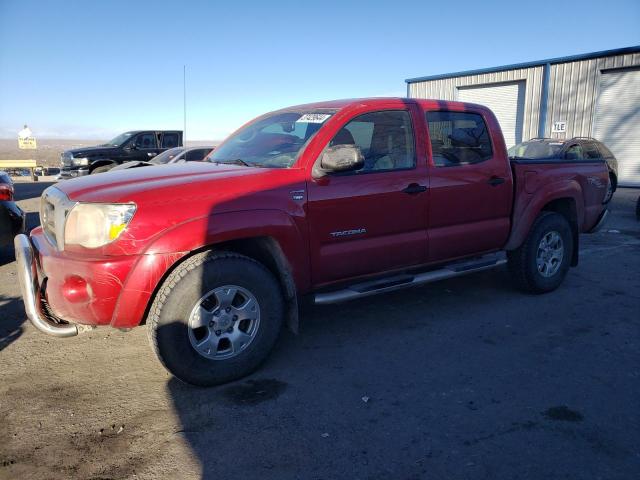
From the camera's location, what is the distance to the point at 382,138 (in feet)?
13.9

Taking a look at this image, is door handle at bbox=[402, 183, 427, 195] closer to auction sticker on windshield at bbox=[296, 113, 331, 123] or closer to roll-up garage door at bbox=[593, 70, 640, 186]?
auction sticker on windshield at bbox=[296, 113, 331, 123]

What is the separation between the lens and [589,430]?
2859mm

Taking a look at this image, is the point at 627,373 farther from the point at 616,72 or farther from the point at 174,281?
the point at 616,72

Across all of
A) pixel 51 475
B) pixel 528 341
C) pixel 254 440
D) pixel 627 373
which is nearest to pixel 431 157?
pixel 528 341

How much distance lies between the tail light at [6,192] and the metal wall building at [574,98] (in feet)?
61.8

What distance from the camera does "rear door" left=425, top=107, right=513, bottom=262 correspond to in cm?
445

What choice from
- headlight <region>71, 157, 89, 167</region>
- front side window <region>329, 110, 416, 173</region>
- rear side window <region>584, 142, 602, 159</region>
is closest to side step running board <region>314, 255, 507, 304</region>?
front side window <region>329, 110, 416, 173</region>

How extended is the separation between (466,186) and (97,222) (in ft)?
10.1

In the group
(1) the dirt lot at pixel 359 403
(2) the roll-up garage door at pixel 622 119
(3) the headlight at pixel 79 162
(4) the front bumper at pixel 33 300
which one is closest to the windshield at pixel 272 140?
(1) the dirt lot at pixel 359 403

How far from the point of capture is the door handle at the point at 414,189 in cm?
418

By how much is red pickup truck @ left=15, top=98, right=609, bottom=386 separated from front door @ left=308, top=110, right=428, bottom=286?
1 centimetres

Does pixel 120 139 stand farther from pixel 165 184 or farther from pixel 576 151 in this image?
pixel 165 184

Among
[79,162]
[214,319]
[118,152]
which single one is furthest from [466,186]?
[118,152]

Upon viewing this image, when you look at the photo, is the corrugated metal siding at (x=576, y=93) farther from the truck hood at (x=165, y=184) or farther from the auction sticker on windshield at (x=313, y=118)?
the truck hood at (x=165, y=184)
